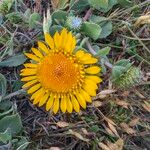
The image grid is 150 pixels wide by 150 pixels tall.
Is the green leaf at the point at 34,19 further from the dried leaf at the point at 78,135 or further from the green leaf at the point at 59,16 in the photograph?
the dried leaf at the point at 78,135

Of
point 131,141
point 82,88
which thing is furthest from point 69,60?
point 131,141

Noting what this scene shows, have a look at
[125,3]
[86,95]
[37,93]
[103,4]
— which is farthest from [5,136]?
[125,3]

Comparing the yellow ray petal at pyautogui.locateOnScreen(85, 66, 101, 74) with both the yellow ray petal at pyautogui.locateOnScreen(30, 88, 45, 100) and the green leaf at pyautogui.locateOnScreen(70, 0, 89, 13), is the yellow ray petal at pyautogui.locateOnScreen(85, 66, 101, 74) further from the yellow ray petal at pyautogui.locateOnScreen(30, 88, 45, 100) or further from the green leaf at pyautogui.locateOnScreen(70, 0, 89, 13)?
the green leaf at pyautogui.locateOnScreen(70, 0, 89, 13)

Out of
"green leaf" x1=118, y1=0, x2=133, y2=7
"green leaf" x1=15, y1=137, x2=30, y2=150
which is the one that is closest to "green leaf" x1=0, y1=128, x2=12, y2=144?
"green leaf" x1=15, y1=137, x2=30, y2=150

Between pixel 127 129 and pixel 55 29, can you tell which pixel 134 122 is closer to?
pixel 127 129

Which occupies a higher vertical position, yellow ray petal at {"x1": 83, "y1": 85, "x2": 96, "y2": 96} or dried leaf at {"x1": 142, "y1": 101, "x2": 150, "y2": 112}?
yellow ray petal at {"x1": 83, "y1": 85, "x2": 96, "y2": 96}

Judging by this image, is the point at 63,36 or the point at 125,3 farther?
the point at 125,3

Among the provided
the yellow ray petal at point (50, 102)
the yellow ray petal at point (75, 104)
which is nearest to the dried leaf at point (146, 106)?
the yellow ray petal at point (75, 104)

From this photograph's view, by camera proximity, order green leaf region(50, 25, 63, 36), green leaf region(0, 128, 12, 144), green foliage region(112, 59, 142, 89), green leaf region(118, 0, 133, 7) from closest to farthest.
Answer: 1. green leaf region(0, 128, 12, 144)
2. green foliage region(112, 59, 142, 89)
3. green leaf region(50, 25, 63, 36)
4. green leaf region(118, 0, 133, 7)
